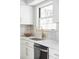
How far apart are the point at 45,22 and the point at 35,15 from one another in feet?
2.62

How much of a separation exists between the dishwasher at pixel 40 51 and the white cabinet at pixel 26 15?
161cm

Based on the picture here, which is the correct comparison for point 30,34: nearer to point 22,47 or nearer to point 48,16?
point 22,47

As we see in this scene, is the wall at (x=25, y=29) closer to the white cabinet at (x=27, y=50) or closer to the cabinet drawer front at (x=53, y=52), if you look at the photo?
the white cabinet at (x=27, y=50)

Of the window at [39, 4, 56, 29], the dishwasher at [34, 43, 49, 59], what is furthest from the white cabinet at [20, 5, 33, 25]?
the dishwasher at [34, 43, 49, 59]

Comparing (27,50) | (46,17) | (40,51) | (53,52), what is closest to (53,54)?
(53,52)

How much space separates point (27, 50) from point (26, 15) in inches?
59.9

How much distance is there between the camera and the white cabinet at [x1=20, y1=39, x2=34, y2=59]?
10.9ft

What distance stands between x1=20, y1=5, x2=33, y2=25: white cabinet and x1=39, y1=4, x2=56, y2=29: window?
0.47 m

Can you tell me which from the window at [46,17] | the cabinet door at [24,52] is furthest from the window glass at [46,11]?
the cabinet door at [24,52]

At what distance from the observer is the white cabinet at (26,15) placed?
4316 millimetres

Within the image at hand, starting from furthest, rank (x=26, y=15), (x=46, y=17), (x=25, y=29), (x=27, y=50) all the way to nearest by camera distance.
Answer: (x=25, y=29), (x=26, y=15), (x=46, y=17), (x=27, y=50)

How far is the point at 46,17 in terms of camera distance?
379 centimetres

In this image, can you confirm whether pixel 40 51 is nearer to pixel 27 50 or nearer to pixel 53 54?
pixel 53 54
